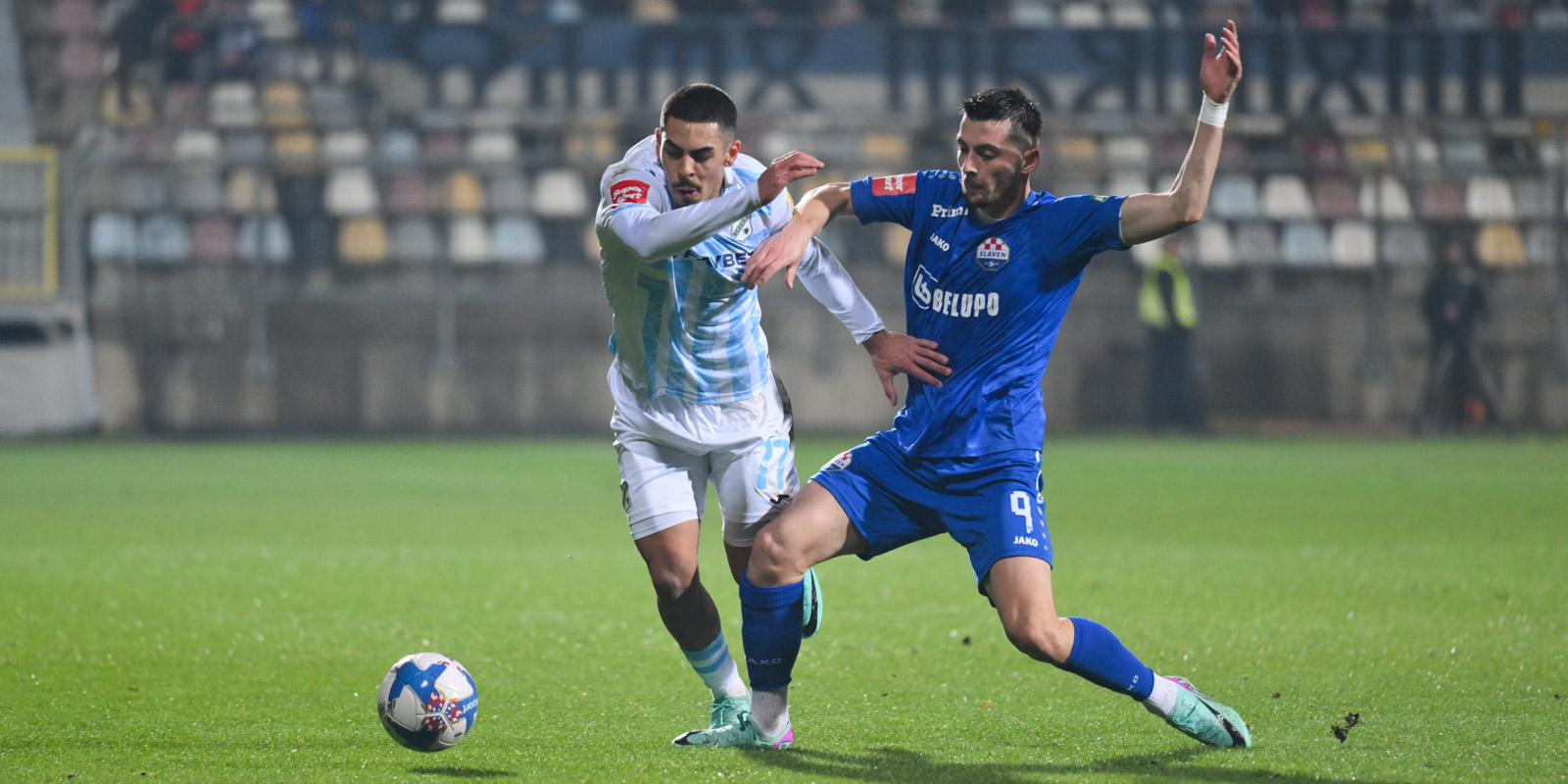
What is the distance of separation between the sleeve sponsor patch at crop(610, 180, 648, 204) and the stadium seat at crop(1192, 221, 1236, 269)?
14.7 m

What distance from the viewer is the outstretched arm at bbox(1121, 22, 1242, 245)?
3.89m

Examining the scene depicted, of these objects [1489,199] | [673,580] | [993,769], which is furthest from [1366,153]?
[993,769]

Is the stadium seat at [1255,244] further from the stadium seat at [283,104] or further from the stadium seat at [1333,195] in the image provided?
the stadium seat at [283,104]

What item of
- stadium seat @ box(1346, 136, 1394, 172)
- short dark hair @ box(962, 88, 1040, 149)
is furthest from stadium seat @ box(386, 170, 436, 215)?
short dark hair @ box(962, 88, 1040, 149)

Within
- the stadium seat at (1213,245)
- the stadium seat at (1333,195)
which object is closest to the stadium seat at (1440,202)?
the stadium seat at (1333,195)

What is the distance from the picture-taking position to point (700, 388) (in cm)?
454

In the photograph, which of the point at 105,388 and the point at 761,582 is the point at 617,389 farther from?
the point at 105,388

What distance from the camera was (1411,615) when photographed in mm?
6207

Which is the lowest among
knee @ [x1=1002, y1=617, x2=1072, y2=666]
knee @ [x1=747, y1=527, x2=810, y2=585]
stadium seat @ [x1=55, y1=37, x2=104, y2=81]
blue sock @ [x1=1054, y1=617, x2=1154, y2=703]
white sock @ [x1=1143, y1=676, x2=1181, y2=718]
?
white sock @ [x1=1143, y1=676, x2=1181, y2=718]

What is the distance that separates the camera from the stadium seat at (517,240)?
1816 cm

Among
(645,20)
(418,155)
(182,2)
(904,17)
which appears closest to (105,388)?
(418,155)

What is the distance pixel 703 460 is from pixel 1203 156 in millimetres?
1659

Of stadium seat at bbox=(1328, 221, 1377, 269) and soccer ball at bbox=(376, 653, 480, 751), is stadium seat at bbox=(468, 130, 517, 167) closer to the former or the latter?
stadium seat at bbox=(1328, 221, 1377, 269)

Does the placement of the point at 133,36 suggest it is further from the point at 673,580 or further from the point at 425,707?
the point at 425,707
